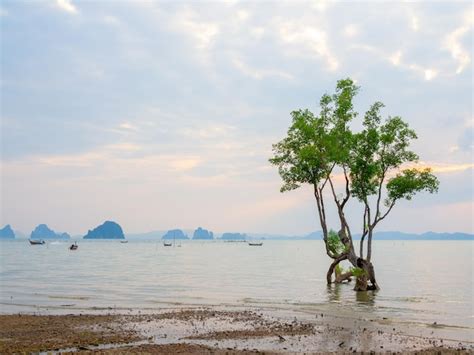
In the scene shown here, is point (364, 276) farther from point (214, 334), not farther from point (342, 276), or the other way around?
point (214, 334)

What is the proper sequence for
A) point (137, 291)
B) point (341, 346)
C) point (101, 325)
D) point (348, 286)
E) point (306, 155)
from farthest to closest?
point (348, 286)
point (137, 291)
point (306, 155)
point (101, 325)
point (341, 346)

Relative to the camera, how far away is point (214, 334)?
76.2ft

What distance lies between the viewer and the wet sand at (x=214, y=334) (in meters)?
19.7

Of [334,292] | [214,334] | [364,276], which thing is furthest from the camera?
[334,292]

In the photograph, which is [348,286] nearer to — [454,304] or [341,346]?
[454,304]

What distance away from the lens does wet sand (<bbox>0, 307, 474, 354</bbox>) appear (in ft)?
64.7

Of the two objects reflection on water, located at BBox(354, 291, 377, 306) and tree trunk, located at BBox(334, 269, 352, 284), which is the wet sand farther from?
tree trunk, located at BBox(334, 269, 352, 284)

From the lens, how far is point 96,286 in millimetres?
51344

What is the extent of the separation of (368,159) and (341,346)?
27.3 m

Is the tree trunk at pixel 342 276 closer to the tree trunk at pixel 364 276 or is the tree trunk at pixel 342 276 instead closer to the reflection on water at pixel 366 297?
the tree trunk at pixel 364 276

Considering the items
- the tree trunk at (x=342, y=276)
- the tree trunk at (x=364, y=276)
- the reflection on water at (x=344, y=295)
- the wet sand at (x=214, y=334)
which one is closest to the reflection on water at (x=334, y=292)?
the reflection on water at (x=344, y=295)

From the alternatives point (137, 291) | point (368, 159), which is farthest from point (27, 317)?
point (368, 159)

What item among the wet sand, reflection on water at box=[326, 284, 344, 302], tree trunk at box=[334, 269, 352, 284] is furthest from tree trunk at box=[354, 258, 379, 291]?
the wet sand

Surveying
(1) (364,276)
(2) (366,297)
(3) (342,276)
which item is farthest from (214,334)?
(3) (342,276)
